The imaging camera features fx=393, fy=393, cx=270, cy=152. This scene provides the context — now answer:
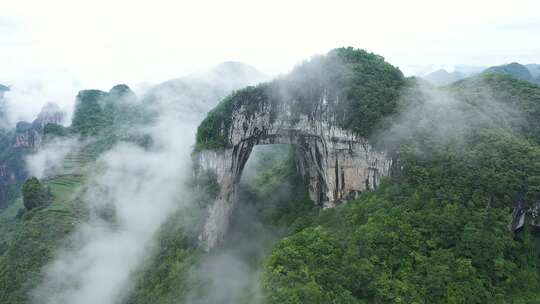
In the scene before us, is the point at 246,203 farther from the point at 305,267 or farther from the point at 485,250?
the point at 485,250

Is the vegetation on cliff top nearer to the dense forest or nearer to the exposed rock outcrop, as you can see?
the dense forest

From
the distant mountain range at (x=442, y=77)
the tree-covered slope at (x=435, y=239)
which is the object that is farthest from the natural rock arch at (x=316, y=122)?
the distant mountain range at (x=442, y=77)

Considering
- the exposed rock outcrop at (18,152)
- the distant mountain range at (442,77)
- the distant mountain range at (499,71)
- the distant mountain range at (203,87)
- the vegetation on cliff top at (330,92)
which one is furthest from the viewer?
the distant mountain range at (442,77)

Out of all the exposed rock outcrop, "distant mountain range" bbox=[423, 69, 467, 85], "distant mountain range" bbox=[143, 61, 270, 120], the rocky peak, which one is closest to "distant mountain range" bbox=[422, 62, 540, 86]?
"distant mountain range" bbox=[423, 69, 467, 85]

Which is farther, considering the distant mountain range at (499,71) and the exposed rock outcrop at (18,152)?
the distant mountain range at (499,71)

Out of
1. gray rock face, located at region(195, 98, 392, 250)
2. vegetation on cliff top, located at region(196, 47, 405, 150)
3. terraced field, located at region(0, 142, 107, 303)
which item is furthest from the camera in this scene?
gray rock face, located at region(195, 98, 392, 250)

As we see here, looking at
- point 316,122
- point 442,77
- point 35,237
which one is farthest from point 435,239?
point 442,77

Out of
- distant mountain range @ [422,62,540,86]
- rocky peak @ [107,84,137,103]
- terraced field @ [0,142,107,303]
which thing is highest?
distant mountain range @ [422,62,540,86]

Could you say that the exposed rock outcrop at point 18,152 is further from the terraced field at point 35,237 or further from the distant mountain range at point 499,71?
the distant mountain range at point 499,71
